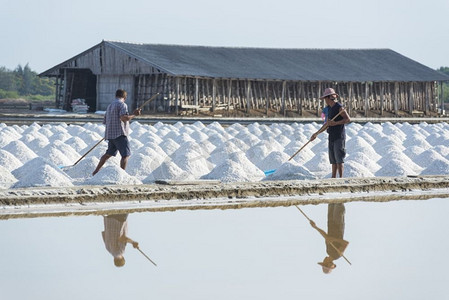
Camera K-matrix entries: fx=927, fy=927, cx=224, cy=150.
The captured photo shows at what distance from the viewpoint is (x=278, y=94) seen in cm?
3903

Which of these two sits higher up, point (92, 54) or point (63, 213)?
point (92, 54)

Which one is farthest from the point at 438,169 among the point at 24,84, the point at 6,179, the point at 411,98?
the point at 24,84

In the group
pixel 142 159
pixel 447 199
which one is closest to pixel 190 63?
pixel 142 159

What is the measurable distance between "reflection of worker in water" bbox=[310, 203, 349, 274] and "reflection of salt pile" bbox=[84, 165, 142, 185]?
2.48 meters

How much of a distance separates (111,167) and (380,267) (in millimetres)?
5199

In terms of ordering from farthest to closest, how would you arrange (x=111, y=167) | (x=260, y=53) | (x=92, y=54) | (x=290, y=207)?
(x=260, y=53)
(x=92, y=54)
(x=111, y=167)
(x=290, y=207)

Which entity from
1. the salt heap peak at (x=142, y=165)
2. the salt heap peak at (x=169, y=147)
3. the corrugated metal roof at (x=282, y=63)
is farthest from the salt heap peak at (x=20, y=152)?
the corrugated metal roof at (x=282, y=63)

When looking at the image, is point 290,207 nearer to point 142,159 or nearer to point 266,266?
point 266,266

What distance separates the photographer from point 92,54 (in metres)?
36.5

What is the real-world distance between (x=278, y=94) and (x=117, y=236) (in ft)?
107

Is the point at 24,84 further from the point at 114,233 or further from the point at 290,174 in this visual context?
the point at 114,233

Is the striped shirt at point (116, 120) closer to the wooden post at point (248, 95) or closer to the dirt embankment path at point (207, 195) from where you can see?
the dirt embankment path at point (207, 195)

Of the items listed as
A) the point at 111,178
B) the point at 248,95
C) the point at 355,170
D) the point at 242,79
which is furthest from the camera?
the point at 248,95

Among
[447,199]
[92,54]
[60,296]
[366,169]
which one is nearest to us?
[60,296]
